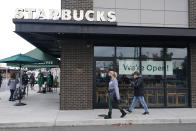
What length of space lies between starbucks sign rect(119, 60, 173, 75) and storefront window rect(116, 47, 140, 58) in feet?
0.93

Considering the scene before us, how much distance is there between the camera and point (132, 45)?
10.1 m

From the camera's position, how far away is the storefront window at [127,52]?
1005 cm

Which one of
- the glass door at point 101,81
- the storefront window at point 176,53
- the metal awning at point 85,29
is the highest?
the metal awning at point 85,29

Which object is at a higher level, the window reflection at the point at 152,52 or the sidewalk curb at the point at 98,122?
the window reflection at the point at 152,52

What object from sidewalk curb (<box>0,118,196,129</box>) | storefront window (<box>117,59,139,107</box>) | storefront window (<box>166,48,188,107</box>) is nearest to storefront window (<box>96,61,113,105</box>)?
storefront window (<box>117,59,139,107</box>)

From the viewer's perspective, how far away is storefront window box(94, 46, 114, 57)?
32.5ft

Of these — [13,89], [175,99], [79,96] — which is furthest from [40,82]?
[175,99]

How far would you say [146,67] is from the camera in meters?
10.2

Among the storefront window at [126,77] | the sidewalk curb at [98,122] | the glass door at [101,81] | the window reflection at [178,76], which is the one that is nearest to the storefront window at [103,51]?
the glass door at [101,81]

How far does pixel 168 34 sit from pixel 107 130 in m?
4.71

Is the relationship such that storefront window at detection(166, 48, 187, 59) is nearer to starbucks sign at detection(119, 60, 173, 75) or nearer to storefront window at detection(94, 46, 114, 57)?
starbucks sign at detection(119, 60, 173, 75)

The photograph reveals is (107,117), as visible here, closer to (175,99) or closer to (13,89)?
(175,99)

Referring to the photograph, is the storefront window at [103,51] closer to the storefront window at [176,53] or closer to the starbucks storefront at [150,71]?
the starbucks storefront at [150,71]

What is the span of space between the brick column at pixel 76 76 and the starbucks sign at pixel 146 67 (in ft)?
5.30
